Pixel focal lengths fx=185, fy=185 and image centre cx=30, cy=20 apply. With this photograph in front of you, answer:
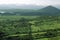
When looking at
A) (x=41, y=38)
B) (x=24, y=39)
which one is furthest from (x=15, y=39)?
(x=41, y=38)

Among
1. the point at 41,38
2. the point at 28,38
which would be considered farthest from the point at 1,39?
the point at 41,38

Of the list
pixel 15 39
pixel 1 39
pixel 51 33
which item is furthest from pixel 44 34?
pixel 1 39

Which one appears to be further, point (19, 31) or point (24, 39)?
point (19, 31)

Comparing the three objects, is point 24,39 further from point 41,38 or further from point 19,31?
point 19,31

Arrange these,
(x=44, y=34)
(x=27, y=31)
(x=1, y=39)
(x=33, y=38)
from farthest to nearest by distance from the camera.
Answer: (x=27, y=31), (x=44, y=34), (x=33, y=38), (x=1, y=39)

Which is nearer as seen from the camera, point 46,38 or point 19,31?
point 46,38

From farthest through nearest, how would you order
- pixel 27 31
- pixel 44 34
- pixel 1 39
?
1. pixel 27 31
2. pixel 44 34
3. pixel 1 39

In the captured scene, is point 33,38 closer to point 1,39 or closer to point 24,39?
point 24,39

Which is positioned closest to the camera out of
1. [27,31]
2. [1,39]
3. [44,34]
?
[1,39]
